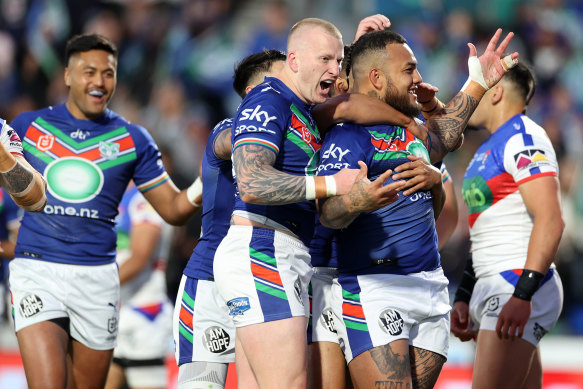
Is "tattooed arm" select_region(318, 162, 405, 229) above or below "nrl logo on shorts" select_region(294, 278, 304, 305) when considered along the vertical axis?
above

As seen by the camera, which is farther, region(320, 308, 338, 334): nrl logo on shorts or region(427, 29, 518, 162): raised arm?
region(427, 29, 518, 162): raised arm

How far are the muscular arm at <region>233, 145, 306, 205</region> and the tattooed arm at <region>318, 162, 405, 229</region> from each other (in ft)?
0.66

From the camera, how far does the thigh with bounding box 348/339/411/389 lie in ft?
13.3

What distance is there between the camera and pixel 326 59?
4203mm

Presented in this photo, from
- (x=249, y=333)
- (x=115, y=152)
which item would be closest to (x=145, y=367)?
(x=115, y=152)

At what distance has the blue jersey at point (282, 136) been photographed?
3.87 metres

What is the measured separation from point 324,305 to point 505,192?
1.61 m

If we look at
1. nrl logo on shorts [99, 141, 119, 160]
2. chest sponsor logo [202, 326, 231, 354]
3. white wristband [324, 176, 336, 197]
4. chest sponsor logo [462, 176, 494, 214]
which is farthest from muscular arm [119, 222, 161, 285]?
white wristband [324, 176, 336, 197]

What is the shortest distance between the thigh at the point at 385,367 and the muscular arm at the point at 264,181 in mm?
962

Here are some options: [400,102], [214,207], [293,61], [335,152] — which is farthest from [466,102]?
[214,207]

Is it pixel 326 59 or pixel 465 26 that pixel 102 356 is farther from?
pixel 465 26

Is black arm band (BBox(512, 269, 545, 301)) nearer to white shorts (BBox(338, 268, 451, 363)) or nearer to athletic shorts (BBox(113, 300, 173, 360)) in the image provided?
white shorts (BBox(338, 268, 451, 363))

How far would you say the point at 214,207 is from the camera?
4.78 m

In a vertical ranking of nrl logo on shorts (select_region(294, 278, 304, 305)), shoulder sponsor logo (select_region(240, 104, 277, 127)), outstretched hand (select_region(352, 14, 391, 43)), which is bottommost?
nrl logo on shorts (select_region(294, 278, 304, 305))
